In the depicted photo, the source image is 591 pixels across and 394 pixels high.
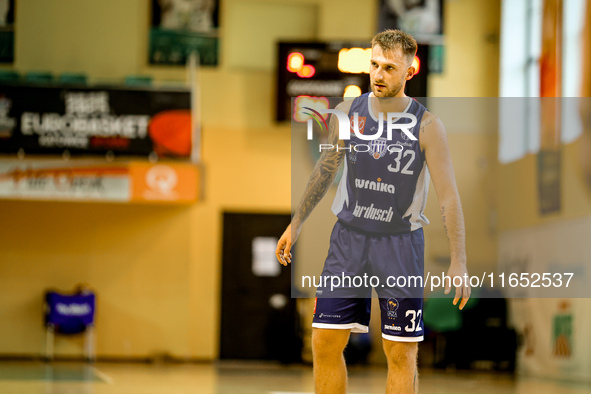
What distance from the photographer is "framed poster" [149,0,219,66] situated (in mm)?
10500

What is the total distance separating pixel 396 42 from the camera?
10.4 ft

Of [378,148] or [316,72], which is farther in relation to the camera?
[316,72]

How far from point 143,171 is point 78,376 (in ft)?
8.89

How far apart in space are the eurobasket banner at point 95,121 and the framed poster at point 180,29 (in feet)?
4.07

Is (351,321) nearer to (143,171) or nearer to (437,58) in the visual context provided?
(143,171)

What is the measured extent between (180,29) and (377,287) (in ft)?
26.0

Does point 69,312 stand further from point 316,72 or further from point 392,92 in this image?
point 392,92

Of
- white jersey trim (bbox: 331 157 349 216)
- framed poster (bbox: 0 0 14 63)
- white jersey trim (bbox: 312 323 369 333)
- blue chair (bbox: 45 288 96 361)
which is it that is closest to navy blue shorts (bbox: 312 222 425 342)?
white jersey trim (bbox: 312 323 369 333)

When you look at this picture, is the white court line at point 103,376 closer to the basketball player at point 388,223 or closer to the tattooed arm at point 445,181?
the basketball player at point 388,223

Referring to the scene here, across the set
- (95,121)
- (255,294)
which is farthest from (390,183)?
(255,294)

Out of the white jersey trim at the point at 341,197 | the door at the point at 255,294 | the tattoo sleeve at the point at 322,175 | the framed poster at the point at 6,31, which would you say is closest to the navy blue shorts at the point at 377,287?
the white jersey trim at the point at 341,197

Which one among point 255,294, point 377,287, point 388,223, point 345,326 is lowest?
point 255,294

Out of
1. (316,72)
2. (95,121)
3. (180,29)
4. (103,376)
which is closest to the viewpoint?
(103,376)

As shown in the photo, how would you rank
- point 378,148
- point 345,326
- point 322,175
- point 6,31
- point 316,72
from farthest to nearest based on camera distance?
point 6,31
point 316,72
point 322,175
point 378,148
point 345,326
